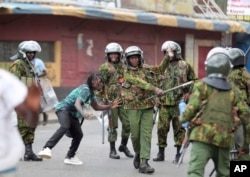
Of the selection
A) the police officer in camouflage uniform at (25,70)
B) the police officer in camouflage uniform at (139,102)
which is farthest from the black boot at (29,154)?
the police officer in camouflage uniform at (139,102)

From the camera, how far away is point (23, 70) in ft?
33.8

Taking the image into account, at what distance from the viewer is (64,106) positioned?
32.8 ft

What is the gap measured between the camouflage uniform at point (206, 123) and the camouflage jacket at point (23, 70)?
4082mm

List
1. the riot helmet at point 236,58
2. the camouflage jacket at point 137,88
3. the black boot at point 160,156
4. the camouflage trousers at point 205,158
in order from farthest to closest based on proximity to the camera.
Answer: the black boot at point 160,156, the camouflage jacket at point 137,88, the riot helmet at point 236,58, the camouflage trousers at point 205,158

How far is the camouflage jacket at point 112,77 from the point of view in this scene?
433 inches

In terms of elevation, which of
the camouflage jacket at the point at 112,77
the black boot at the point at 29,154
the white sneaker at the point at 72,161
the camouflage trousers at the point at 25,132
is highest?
the camouflage jacket at the point at 112,77

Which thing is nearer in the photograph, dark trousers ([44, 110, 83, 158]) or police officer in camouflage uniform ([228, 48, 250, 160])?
police officer in camouflage uniform ([228, 48, 250, 160])

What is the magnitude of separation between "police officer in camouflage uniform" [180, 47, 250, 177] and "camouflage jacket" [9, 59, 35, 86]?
4.08 m

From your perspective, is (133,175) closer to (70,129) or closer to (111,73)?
(70,129)

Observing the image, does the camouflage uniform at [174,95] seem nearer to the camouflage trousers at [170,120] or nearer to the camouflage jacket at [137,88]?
the camouflage trousers at [170,120]

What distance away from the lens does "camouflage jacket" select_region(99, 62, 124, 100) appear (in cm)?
1100

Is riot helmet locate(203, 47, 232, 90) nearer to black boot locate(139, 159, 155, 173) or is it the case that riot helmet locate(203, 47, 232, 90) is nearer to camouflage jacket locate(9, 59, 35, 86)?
black boot locate(139, 159, 155, 173)

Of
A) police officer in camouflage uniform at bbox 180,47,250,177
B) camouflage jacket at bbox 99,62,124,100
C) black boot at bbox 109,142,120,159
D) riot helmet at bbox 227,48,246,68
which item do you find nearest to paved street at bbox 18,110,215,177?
black boot at bbox 109,142,120,159

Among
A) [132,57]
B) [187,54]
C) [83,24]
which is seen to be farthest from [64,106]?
[187,54]
